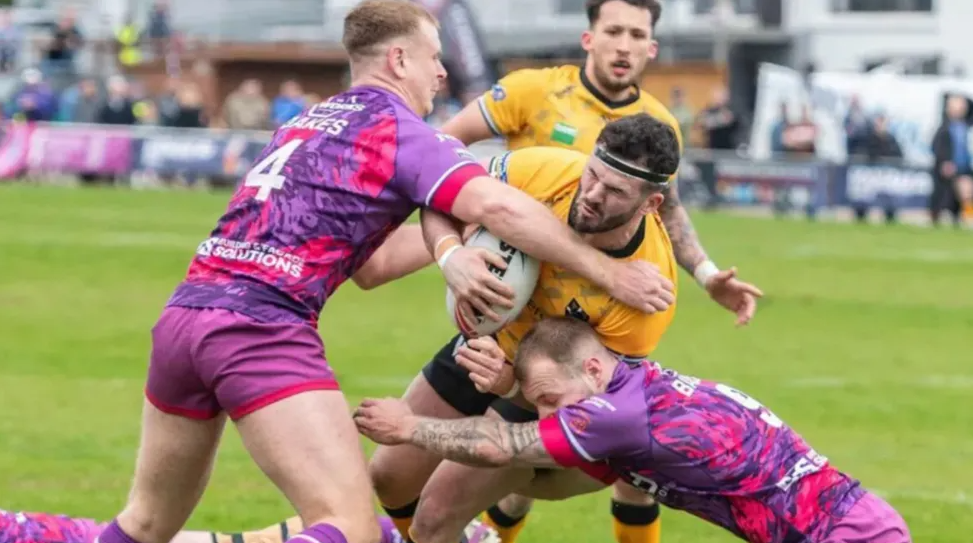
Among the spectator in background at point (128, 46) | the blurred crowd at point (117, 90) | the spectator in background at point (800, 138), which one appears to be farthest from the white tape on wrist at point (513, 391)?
the spectator in background at point (128, 46)

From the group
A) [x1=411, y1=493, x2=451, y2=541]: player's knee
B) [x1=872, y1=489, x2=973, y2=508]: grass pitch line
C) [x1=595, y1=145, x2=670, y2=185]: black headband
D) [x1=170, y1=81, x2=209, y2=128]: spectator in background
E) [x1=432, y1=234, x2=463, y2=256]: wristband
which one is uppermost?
[x1=595, y1=145, x2=670, y2=185]: black headband

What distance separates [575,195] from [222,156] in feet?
83.7

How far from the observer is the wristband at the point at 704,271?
7543 millimetres

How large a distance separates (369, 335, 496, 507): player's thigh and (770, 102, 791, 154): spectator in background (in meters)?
Result: 24.0

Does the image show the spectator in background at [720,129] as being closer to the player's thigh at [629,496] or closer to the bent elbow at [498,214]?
the player's thigh at [629,496]

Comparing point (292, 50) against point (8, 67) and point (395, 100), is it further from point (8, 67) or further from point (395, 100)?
point (395, 100)

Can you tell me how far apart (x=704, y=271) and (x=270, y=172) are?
92.2 inches

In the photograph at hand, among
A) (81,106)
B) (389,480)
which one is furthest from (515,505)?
(81,106)

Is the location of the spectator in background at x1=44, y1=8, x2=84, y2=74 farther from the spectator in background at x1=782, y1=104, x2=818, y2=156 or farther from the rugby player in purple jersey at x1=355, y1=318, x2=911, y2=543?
the rugby player in purple jersey at x1=355, y1=318, x2=911, y2=543

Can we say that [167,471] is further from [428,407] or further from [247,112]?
[247,112]

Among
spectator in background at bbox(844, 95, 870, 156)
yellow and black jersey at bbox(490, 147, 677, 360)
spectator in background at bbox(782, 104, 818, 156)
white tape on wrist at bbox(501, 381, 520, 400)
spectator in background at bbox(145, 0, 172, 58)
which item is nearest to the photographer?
yellow and black jersey at bbox(490, 147, 677, 360)

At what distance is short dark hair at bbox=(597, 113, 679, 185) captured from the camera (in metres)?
5.96

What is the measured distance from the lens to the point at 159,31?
40.7m

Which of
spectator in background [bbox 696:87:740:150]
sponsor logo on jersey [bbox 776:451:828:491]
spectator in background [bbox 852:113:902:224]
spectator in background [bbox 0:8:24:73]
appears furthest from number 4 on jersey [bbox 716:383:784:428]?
spectator in background [bbox 0:8:24:73]
